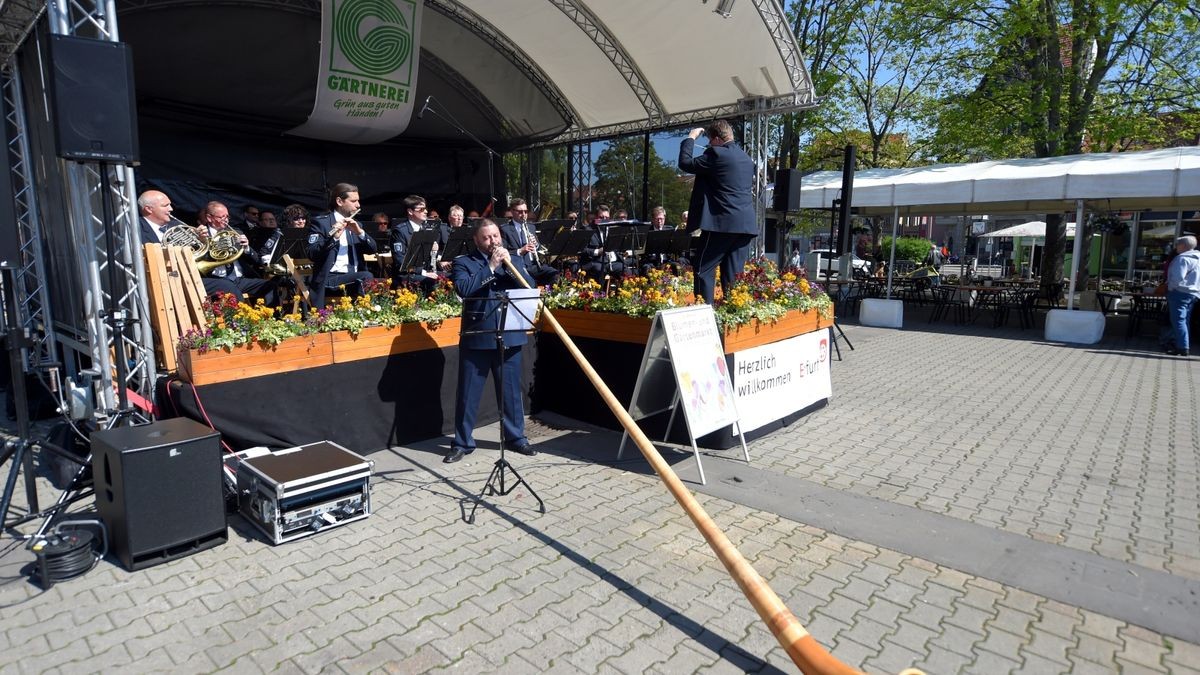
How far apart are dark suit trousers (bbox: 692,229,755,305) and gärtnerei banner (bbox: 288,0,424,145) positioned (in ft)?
22.2

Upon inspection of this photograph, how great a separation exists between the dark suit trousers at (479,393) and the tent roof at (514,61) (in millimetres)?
6983

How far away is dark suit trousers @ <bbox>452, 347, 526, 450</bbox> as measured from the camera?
520 centimetres

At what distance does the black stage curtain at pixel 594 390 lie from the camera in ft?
18.3

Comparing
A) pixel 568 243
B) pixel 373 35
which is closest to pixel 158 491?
pixel 568 243

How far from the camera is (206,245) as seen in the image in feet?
18.6

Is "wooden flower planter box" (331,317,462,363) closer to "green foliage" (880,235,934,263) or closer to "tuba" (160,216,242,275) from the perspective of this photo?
"tuba" (160,216,242,275)

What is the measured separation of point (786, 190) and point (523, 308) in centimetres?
668

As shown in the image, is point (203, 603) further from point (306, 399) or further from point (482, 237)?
point (482, 237)

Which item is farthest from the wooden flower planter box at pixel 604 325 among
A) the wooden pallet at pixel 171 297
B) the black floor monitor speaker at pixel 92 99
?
the black floor monitor speaker at pixel 92 99

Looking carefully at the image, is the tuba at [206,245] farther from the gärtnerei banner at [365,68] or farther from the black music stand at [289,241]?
the gärtnerei banner at [365,68]

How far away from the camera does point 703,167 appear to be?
18.6 ft

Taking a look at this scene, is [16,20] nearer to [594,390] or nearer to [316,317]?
[316,317]

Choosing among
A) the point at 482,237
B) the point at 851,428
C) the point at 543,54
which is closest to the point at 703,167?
the point at 482,237

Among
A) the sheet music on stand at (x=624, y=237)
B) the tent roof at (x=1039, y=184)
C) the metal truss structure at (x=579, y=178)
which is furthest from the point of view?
the metal truss structure at (x=579, y=178)
